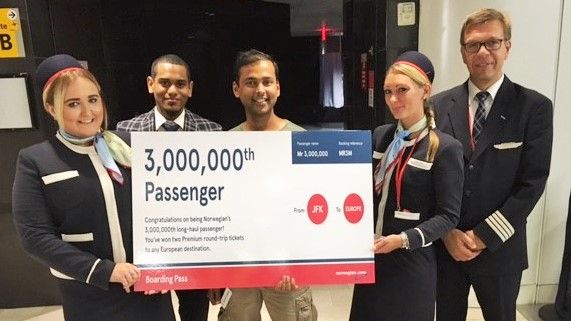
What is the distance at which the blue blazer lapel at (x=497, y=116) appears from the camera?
1.77m

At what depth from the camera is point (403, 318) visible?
1.62 meters

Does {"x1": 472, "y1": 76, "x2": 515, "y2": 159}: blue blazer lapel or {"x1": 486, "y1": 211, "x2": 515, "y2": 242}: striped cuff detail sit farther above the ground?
{"x1": 472, "y1": 76, "x2": 515, "y2": 159}: blue blazer lapel

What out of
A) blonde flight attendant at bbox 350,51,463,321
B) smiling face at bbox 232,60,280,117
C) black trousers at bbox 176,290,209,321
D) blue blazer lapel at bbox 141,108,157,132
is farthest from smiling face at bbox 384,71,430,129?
black trousers at bbox 176,290,209,321

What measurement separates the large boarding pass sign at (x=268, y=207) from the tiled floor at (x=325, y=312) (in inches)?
58.2

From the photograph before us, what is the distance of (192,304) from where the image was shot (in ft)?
6.81

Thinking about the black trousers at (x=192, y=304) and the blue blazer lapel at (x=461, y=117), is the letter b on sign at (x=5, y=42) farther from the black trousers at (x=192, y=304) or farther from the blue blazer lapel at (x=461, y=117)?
the blue blazer lapel at (x=461, y=117)

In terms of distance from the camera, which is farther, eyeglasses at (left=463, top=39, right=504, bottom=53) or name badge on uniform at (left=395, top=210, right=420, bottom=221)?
eyeglasses at (left=463, top=39, right=504, bottom=53)

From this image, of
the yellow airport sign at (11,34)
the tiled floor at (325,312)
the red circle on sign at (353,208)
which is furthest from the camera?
the tiled floor at (325,312)

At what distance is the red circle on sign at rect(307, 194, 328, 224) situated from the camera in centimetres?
164

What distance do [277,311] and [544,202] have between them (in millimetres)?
2038

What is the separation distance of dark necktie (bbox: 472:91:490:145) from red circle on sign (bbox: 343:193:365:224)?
585 millimetres

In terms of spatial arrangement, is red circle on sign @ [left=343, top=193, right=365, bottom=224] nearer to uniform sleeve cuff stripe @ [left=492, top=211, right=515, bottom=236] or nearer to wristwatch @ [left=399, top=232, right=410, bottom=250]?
wristwatch @ [left=399, top=232, right=410, bottom=250]

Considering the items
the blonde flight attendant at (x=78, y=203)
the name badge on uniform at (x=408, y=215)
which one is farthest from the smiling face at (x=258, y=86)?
the name badge on uniform at (x=408, y=215)

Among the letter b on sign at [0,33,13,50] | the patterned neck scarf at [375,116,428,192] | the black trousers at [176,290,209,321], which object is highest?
the letter b on sign at [0,33,13,50]
